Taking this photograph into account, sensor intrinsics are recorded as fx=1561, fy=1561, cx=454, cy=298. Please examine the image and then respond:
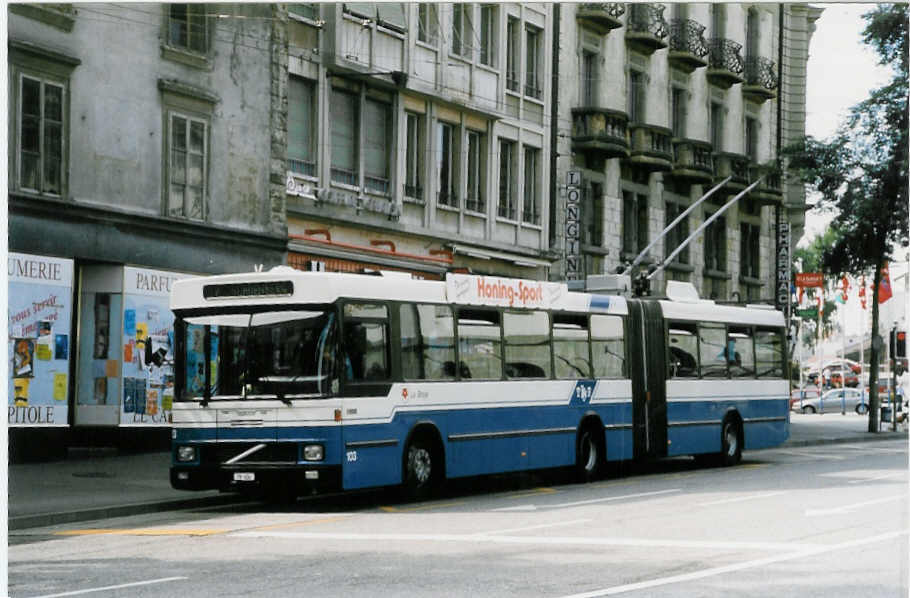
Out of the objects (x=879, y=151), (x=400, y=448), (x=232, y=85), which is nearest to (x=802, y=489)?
(x=879, y=151)

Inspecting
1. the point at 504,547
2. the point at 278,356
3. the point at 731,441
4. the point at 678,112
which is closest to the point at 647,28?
the point at 678,112

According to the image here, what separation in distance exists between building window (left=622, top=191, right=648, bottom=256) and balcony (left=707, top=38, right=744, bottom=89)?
10.1 metres

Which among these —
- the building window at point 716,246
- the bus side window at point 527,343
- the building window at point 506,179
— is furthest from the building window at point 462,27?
the bus side window at point 527,343

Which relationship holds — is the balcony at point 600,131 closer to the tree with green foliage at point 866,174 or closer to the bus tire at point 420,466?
the tree with green foliage at point 866,174

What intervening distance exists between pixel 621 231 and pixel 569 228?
212cm

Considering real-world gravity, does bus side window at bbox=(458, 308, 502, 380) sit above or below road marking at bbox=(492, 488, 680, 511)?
above

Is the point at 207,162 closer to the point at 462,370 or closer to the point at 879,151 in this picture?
the point at 462,370

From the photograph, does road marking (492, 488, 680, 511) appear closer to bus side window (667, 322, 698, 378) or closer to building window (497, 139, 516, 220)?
bus side window (667, 322, 698, 378)

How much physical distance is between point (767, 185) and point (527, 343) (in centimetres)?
836

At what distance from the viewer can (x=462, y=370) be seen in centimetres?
2002

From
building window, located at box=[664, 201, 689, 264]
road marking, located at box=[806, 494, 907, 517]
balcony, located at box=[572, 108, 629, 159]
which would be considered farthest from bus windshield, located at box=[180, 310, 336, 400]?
balcony, located at box=[572, 108, 629, 159]

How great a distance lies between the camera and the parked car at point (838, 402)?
68.1 meters

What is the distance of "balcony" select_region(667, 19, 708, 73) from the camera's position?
26.1 m

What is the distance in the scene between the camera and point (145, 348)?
25625 millimetres
